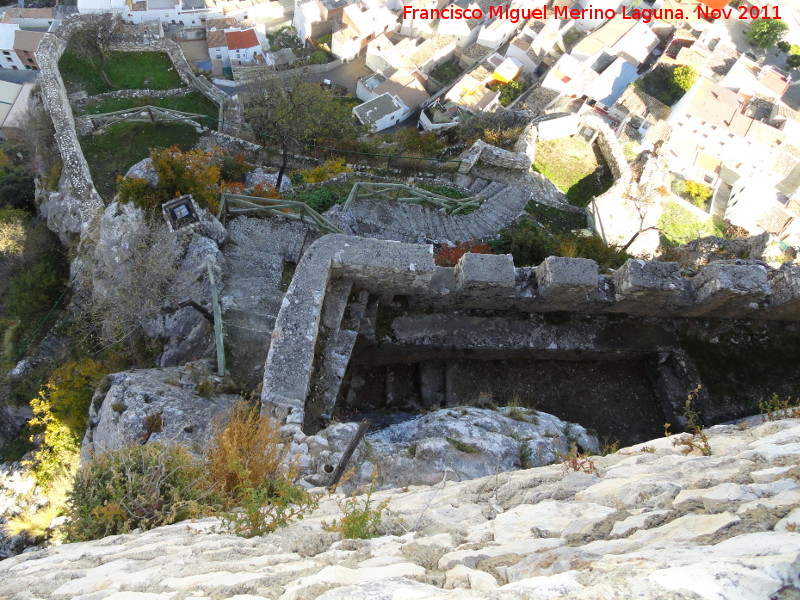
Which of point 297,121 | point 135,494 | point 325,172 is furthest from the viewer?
point 297,121

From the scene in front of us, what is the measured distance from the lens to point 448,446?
5.64 meters

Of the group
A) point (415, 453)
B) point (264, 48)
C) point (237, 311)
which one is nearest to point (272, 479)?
point (415, 453)

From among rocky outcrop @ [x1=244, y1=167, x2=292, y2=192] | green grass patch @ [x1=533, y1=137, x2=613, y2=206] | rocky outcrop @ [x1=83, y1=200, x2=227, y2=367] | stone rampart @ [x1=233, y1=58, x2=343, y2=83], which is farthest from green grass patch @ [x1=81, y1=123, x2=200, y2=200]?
stone rampart @ [x1=233, y1=58, x2=343, y2=83]

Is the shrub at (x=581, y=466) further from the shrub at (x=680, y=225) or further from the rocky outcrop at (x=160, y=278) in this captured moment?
the shrub at (x=680, y=225)

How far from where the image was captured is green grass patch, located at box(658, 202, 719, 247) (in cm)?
1697

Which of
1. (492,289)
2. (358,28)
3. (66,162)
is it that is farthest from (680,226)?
(358,28)

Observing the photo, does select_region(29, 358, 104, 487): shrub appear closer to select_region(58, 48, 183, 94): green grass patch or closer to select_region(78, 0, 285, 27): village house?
select_region(58, 48, 183, 94): green grass patch

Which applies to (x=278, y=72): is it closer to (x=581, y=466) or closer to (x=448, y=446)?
(x=448, y=446)

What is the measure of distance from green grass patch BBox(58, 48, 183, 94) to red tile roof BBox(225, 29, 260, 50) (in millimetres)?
15527

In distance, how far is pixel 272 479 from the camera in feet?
15.2

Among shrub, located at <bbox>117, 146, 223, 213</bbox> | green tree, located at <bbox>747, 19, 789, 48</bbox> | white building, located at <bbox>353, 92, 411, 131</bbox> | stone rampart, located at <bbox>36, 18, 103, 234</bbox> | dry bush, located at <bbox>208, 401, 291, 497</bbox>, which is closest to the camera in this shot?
dry bush, located at <bbox>208, 401, 291, 497</bbox>

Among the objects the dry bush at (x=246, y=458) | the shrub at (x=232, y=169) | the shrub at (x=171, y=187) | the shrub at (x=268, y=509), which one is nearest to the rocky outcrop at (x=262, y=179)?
the shrub at (x=232, y=169)

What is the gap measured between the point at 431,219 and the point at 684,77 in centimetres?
3019

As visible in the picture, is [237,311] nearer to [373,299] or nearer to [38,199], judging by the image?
[373,299]
